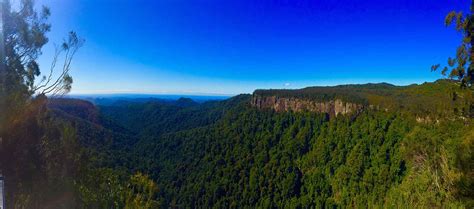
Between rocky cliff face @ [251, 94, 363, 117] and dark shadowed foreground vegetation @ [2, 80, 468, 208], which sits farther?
rocky cliff face @ [251, 94, 363, 117]

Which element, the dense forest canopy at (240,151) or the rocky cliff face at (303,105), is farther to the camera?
the rocky cliff face at (303,105)

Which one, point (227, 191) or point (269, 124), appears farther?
point (269, 124)

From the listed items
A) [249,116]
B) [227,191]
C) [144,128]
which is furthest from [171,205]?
[144,128]

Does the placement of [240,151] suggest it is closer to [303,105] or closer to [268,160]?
[268,160]

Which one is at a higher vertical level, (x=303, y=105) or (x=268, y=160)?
(x=303, y=105)

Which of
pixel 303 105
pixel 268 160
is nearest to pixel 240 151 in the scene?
pixel 268 160

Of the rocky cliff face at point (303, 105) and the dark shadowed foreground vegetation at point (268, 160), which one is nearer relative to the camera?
the dark shadowed foreground vegetation at point (268, 160)

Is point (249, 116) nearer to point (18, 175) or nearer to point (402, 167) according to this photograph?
point (402, 167)

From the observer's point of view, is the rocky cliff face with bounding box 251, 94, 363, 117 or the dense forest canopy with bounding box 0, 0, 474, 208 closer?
the dense forest canopy with bounding box 0, 0, 474, 208
